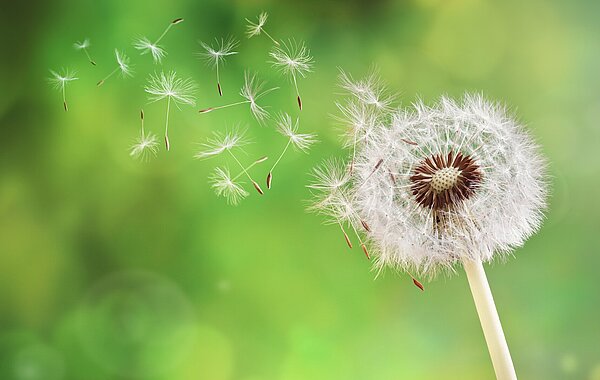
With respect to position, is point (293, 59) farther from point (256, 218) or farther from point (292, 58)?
point (256, 218)

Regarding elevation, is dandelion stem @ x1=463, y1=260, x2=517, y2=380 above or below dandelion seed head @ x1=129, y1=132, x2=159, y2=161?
below

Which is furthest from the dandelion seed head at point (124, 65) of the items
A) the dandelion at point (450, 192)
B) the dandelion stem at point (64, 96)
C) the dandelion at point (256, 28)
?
the dandelion at point (450, 192)

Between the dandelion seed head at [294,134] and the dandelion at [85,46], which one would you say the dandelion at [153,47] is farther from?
the dandelion seed head at [294,134]

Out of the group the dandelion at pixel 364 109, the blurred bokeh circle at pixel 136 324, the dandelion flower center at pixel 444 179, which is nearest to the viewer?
the dandelion flower center at pixel 444 179

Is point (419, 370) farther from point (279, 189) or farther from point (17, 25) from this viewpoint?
point (17, 25)

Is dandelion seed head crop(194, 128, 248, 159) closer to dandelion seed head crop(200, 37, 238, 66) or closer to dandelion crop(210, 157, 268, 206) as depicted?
dandelion crop(210, 157, 268, 206)

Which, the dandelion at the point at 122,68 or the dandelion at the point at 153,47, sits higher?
the dandelion at the point at 153,47

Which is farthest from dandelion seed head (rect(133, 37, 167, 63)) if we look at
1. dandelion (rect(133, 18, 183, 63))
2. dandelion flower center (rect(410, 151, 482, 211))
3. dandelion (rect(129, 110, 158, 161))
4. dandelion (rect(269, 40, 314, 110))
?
dandelion flower center (rect(410, 151, 482, 211))
